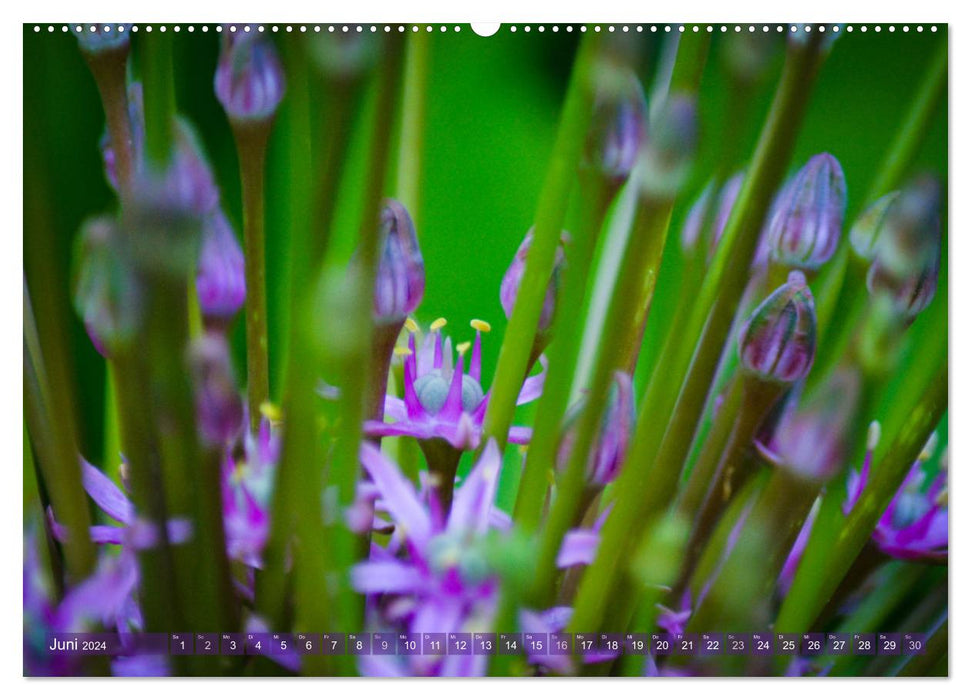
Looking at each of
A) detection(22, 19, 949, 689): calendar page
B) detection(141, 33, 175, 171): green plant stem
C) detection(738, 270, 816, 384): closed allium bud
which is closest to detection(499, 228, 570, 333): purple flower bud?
detection(22, 19, 949, 689): calendar page

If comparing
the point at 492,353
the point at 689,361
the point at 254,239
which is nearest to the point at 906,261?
the point at 689,361

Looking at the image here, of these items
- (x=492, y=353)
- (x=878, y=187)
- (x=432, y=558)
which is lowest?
(x=432, y=558)

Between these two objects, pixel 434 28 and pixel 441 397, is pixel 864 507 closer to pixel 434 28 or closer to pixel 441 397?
pixel 441 397

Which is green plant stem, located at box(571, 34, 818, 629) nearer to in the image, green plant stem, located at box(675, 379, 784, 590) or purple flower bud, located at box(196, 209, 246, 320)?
green plant stem, located at box(675, 379, 784, 590)

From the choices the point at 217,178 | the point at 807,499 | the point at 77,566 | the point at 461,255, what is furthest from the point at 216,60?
the point at 807,499

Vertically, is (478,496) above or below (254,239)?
below

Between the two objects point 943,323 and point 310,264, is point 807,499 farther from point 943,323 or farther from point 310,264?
point 310,264

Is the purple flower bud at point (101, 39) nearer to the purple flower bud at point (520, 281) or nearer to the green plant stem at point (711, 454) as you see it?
the purple flower bud at point (520, 281)
